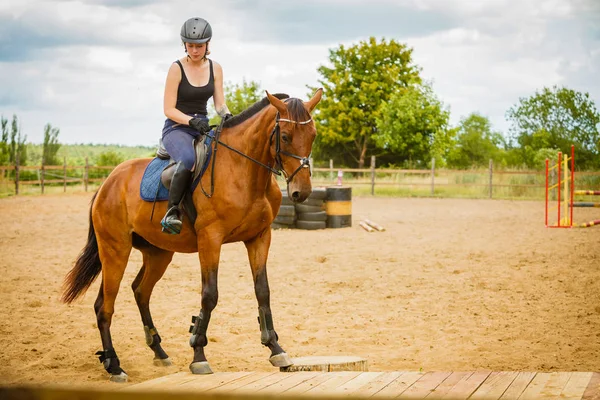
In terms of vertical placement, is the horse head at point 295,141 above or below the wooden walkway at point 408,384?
above

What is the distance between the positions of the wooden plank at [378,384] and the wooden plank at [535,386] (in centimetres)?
73

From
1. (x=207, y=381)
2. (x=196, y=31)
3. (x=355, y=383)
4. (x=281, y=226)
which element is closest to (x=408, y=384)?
(x=355, y=383)

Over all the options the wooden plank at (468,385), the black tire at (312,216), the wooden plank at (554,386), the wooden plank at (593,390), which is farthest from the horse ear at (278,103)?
the black tire at (312,216)

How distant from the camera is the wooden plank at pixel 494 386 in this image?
325 centimetres

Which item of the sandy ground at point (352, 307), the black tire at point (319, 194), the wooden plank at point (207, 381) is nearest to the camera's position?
the wooden plank at point (207, 381)

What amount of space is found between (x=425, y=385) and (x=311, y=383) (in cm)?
65

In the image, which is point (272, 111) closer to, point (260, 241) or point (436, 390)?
point (260, 241)

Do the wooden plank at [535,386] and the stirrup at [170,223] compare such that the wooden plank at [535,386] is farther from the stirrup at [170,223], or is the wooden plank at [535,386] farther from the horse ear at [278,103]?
the stirrup at [170,223]

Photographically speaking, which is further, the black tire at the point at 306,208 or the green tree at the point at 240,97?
the green tree at the point at 240,97

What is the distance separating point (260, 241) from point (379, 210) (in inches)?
658

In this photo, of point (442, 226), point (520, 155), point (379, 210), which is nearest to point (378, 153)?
point (520, 155)

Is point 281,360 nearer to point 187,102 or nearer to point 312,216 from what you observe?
point 187,102

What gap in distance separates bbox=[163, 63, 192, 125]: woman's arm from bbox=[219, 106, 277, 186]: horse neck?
0.45 m

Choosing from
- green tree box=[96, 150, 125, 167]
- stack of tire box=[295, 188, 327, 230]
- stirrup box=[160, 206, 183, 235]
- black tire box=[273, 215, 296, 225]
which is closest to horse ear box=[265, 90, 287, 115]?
stirrup box=[160, 206, 183, 235]
